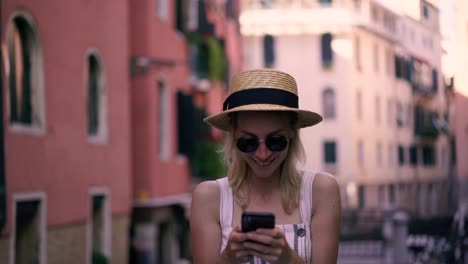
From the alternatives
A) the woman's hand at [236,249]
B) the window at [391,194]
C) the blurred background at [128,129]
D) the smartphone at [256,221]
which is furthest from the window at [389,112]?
the smartphone at [256,221]

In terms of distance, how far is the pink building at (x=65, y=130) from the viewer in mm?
9883

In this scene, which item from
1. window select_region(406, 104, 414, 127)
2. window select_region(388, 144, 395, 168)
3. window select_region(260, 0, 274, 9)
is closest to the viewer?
window select_region(260, 0, 274, 9)

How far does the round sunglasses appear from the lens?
2.76m

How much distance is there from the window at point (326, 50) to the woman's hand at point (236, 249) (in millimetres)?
37897

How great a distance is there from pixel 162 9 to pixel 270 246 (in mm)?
15681

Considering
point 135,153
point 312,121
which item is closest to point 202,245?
point 312,121

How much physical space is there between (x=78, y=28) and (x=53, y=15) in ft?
3.99

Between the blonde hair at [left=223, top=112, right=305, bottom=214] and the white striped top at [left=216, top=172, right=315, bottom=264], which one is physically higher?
the blonde hair at [left=223, top=112, right=305, bottom=214]

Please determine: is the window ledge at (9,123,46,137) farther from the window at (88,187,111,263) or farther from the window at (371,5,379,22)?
the window at (371,5,379,22)

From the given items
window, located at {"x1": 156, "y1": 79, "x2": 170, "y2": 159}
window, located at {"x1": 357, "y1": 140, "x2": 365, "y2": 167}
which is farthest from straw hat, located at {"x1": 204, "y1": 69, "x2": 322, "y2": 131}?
window, located at {"x1": 357, "y1": 140, "x2": 365, "y2": 167}

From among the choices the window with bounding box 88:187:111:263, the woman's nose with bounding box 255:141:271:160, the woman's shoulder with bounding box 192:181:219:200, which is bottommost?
the window with bounding box 88:187:111:263

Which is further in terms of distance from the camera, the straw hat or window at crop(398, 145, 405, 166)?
window at crop(398, 145, 405, 166)

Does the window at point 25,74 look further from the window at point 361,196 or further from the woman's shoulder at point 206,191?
the window at point 361,196

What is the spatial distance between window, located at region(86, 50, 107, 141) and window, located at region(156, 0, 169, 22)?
395 centimetres
